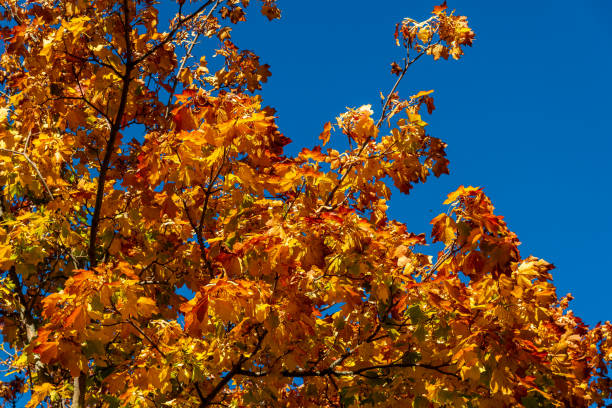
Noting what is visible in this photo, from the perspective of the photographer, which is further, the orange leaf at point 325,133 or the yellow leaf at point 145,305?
the orange leaf at point 325,133

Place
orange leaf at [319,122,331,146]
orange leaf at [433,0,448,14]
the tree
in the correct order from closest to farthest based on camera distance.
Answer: the tree, orange leaf at [319,122,331,146], orange leaf at [433,0,448,14]

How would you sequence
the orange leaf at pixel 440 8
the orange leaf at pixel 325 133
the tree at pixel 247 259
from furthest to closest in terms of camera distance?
the orange leaf at pixel 440 8 < the orange leaf at pixel 325 133 < the tree at pixel 247 259

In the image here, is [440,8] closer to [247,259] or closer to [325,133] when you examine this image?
[325,133]

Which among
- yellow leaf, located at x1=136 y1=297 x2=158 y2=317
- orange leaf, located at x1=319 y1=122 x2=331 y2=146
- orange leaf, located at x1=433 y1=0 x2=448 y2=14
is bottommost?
yellow leaf, located at x1=136 y1=297 x2=158 y2=317

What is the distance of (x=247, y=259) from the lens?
4.38 meters

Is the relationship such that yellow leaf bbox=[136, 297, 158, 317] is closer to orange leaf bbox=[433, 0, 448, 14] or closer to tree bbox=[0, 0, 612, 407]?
tree bbox=[0, 0, 612, 407]

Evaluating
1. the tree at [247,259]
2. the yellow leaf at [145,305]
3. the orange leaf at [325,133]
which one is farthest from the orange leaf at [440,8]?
the yellow leaf at [145,305]

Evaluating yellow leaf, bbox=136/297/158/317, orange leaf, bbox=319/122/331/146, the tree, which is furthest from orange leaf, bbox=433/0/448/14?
yellow leaf, bbox=136/297/158/317

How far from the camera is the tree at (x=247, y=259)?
4.18 m

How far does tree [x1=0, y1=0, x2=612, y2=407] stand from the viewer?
13.7ft

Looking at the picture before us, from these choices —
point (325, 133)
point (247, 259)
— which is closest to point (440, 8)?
point (325, 133)

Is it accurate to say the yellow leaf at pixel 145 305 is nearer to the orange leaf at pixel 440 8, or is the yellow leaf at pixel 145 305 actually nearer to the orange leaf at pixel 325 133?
the orange leaf at pixel 325 133

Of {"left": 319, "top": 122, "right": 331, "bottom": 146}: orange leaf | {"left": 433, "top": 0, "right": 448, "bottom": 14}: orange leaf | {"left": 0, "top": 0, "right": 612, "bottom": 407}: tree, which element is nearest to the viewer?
{"left": 0, "top": 0, "right": 612, "bottom": 407}: tree

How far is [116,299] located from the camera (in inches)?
171
